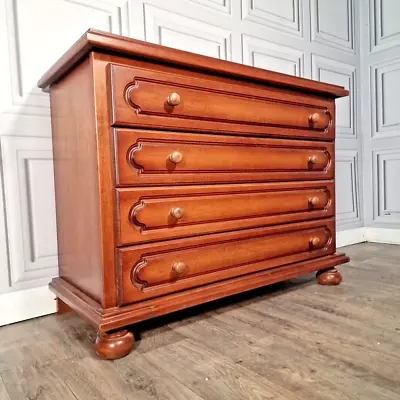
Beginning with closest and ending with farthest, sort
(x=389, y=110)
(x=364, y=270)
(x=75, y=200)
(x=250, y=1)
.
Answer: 1. (x=75, y=200)
2. (x=364, y=270)
3. (x=250, y=1)
4. (x=389, y=110)

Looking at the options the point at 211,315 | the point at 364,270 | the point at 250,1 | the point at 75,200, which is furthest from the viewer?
the point at 250,1

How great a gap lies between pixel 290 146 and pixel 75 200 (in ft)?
2.34

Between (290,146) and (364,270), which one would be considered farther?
(364,270)

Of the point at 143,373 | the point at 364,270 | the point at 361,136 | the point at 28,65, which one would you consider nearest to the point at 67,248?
the point at 143,373

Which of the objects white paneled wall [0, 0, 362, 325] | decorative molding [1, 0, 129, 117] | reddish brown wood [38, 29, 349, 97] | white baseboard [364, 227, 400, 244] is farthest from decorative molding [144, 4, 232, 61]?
white baseboard [364, 227, 400, 244]

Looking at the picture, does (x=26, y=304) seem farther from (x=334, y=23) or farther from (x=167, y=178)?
(x=334, y=23)

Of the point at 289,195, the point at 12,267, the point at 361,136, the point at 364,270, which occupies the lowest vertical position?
the point at 364,270

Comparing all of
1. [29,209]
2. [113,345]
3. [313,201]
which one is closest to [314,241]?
[313,201]

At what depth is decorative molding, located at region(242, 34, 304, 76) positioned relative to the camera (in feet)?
5.76

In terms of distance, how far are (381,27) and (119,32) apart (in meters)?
1.72

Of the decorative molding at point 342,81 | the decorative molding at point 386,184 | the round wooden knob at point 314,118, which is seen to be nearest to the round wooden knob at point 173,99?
the round wooden knob at point 314,118

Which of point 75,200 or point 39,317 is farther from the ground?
point 75,200

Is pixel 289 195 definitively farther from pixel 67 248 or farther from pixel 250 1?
pixel 250 1

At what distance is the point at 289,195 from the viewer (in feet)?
4.00
